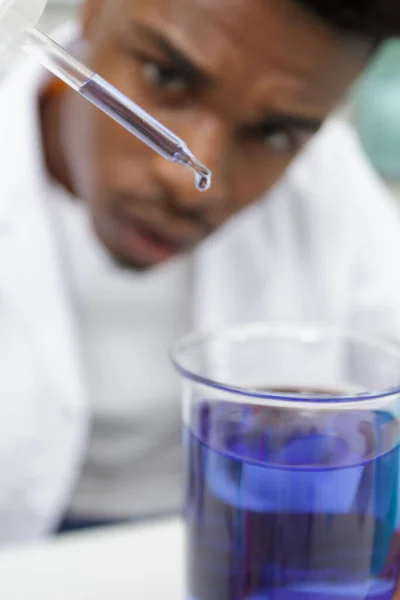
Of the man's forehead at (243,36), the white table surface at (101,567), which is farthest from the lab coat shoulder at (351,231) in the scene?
the white table surface at (101,567)

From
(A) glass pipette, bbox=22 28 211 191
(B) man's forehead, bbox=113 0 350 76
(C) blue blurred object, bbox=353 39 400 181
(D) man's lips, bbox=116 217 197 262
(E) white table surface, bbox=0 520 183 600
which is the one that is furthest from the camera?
(C) blue blurred object, bbox=353 39 400 181

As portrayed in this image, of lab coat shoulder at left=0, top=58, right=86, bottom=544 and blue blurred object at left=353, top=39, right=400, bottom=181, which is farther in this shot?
blue blurred object at left=353, top=39, right=400, bottom=181

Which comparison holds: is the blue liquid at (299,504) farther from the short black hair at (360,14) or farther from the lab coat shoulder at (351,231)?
the lab coat shoulder at (351,231)

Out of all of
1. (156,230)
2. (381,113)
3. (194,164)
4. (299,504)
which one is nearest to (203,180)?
(194,164)

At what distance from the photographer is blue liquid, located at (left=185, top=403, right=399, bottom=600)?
27 cm

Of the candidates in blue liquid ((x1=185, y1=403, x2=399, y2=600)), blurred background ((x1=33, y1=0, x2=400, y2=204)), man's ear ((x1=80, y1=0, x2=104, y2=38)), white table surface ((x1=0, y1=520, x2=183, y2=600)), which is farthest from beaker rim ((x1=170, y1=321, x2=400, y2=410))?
blurred background ((x1=33, y1=0, x2=400, y2=204))

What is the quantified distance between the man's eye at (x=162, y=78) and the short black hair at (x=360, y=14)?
112 mm

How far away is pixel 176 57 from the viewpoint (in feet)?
1.76

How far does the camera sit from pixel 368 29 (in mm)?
560

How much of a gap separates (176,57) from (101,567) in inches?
14.7

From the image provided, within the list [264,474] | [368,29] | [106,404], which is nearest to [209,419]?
[264,474]

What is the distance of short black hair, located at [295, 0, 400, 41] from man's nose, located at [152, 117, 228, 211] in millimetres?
Answer: 117

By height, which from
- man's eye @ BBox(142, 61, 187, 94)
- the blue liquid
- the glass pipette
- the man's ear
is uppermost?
the man's ear

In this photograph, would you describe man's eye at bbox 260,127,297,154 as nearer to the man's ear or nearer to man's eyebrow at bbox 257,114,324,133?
man's eyebrow at bbox 257,114,324,133
